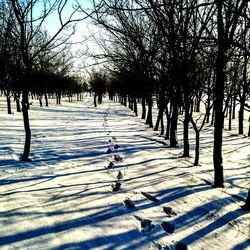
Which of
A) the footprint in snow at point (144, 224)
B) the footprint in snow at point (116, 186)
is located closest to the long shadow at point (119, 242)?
the footprint in snow at point (144, 224)

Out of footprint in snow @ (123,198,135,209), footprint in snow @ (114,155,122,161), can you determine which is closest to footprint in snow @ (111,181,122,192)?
footprint in snow @ (123,198,135,209)

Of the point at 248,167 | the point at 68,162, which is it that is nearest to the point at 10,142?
the point at 68,162

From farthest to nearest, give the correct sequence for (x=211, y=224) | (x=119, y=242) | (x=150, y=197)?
(x=150, y=197) < (x=211, y=224) < (x=119, y=242)

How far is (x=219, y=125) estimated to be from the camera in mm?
8438

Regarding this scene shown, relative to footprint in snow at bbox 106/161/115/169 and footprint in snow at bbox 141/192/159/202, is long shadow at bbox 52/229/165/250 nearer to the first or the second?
footprint in snow at bbox 141/192/159/202

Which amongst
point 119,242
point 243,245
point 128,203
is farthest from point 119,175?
point 243,245

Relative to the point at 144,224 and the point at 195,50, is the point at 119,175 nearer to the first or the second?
the point at 144,224

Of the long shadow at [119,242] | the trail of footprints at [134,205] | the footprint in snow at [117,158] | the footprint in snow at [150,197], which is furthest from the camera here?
the footprint in snow at [117,158]

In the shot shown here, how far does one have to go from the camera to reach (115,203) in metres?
6.37

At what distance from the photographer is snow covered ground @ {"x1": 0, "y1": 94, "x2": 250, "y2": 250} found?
495 cm

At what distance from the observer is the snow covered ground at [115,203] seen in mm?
4949

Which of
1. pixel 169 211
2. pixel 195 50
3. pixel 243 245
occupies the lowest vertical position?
pixel 243 245

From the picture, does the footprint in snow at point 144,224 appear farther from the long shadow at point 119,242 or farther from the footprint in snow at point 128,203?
the footprint in snow at point 128,203

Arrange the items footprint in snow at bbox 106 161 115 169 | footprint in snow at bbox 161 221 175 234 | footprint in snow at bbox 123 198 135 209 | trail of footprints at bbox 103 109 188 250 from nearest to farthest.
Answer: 1. trail of footprints at bbox 103 109 188 250
2. footprint in snow at bbox 161 221 175 234
3. footprint in snow at bbox 123 198 135 209
4. footprint in snow at bbox 106 161 115 169
